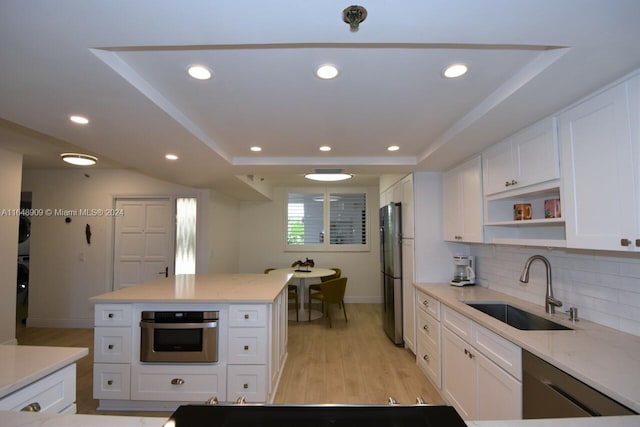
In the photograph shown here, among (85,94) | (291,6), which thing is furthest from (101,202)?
(291,6)

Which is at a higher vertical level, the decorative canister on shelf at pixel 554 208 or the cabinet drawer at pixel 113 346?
the decorative canister on shelf at pixel 554 208

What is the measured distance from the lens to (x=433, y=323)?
2832 mm

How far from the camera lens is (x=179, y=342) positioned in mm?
2428

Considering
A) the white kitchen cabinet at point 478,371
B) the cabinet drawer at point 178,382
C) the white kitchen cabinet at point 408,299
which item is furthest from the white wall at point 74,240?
the white kitchen cabinet at point 478,371

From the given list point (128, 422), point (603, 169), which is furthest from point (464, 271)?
point (128, 422)

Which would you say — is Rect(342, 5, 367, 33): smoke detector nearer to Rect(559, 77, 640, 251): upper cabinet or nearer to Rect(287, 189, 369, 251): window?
Rect(559, 77, 640, 251): upper cabinet

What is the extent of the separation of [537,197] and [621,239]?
1026 millimetres

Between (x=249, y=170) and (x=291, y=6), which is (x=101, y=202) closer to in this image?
(x=249, y=170)

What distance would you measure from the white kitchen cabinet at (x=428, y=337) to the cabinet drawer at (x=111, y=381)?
2.69 m

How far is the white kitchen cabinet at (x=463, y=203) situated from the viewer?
8.76ft

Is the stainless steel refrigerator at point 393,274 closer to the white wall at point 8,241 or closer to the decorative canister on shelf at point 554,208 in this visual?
the decorative canister on shelf at point 554,208

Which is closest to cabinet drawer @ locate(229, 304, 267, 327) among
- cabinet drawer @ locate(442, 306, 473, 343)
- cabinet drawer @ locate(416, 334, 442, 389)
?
cabinet drawer @ locate(442, 306, 473, 343)

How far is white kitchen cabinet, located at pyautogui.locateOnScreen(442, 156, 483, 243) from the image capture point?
2.67m

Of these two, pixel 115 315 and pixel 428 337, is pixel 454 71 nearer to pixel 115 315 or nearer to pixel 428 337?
pixel 428 337
